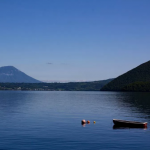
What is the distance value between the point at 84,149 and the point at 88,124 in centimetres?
2795

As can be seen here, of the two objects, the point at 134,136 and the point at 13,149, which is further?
the point at 134,136

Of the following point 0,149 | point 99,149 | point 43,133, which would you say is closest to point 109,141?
point 99,149

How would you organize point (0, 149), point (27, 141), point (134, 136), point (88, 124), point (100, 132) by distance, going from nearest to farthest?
point (0, 149), point (27, 141), point (134, 136), point (100, 132), point (88, 124)

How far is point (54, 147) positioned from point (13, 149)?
21.1 feet

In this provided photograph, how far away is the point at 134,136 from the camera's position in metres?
56.8

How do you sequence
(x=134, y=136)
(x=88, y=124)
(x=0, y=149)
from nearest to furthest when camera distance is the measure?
1. (x=0, y=149)
2. (x=134, y=136)
3. (x=88, y=124)

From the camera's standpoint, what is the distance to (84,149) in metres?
45.1

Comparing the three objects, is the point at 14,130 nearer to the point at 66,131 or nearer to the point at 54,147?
the point at 66,131

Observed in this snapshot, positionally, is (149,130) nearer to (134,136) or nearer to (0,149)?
(134,136)

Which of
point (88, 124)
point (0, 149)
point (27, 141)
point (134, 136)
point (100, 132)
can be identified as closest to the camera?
point (0, 149)

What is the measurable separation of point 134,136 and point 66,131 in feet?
46.0

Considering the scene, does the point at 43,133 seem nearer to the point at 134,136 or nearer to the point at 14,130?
the point at 14,130

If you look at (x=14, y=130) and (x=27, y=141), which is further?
(x=14, y=130)

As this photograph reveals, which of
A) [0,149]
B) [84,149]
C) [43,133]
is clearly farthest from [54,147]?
[43,133]
